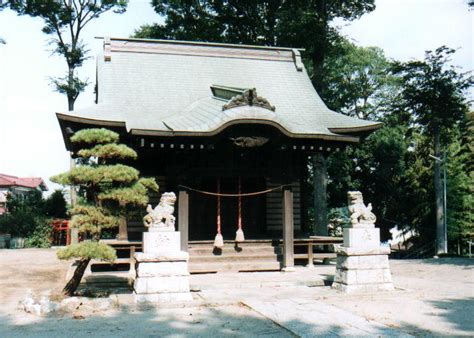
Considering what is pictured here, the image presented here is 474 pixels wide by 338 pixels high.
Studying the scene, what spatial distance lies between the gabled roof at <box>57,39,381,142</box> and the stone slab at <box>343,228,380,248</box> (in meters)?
3.33

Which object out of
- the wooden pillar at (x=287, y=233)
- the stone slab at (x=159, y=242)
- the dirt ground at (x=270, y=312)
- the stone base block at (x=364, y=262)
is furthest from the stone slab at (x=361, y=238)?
the stone slab at (x=159, y=242)

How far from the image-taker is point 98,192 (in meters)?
9.36

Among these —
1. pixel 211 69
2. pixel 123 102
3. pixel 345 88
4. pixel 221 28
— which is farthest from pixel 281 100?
pixel 221 28

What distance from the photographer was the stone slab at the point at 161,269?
8.85m

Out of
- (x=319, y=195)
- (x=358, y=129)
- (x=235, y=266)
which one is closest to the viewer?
(x=235, y=266)

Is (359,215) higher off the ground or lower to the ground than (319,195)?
lower

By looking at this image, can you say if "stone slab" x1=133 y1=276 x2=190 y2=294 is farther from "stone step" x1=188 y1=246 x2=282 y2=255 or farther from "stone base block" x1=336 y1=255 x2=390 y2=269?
"stone step" x1=188 y1=246 x2=282 y2=255

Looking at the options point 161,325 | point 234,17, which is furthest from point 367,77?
point 161,325

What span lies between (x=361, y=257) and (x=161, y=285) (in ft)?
13.7

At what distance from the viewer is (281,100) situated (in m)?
16.5

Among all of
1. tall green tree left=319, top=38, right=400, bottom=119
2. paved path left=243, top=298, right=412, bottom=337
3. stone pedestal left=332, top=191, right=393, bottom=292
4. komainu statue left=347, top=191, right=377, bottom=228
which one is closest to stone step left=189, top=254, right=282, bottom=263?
stone pedestal left=332, top=191, right=393, bottom=292

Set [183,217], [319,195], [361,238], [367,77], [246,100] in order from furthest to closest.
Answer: [367,77] → [319,195] → [183,217] → [246,100] → [361,238]

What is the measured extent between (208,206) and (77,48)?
1466 centimetres

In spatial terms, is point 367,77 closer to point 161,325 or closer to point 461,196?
point 461,196
